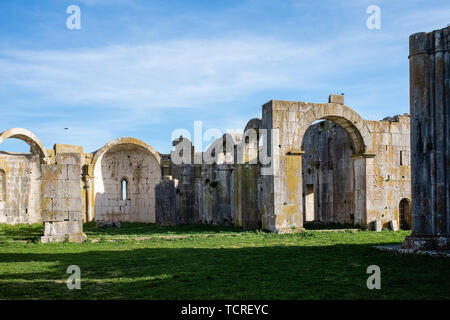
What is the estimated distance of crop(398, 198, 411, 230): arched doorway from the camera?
18250 millimetres

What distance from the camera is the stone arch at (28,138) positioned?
21609mm

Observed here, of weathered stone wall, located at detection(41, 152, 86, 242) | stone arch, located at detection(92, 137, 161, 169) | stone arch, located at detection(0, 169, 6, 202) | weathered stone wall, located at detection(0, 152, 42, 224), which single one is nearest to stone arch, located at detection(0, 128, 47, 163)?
weathered stone wall, located at detection(0, 152, 42, 224)

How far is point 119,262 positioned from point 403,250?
20.1 feet

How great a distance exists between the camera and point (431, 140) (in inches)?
364

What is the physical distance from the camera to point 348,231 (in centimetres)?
1591

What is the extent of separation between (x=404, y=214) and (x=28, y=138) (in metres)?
19.3

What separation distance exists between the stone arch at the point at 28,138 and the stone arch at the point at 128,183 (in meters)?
3.77

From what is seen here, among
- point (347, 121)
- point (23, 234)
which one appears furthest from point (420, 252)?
point (23, 234)

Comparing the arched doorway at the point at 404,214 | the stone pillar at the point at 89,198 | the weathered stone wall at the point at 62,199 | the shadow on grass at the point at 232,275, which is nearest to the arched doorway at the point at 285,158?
the shadow on grass at the point at 232,275

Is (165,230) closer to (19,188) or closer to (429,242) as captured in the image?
(19,188)

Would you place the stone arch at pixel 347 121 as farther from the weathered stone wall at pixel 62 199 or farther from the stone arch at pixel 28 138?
the stone arch at pixel 28 138
